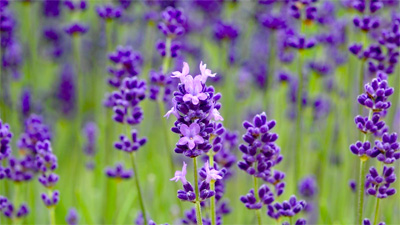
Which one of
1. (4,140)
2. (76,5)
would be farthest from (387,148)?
(76,5)

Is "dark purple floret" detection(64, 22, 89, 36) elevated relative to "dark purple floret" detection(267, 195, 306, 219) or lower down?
elevated

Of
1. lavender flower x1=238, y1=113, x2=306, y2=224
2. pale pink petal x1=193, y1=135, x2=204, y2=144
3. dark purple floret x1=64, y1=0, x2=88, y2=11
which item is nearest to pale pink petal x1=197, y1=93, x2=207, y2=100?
pale pink petal x1=193, y1=135, x2=204, y2=144

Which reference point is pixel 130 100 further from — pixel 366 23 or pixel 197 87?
pixel 366 23

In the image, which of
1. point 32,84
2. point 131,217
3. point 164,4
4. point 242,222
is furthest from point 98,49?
point 242,222

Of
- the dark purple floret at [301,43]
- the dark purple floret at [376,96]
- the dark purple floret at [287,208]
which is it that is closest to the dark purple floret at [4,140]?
the dark purple floret at [287,208]

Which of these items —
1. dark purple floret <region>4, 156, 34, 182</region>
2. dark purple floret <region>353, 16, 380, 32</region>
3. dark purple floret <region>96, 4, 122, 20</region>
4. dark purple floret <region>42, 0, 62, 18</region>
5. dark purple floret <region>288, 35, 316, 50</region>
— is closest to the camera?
dark purple floret <region>4, 156, 34, 182</region>

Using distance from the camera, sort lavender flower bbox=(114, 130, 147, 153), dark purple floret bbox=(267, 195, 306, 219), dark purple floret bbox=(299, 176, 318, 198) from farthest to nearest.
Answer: dark purple floret bbox=(299, 176, 318, 198)
lavender flower bbox=(114, 130, 147, 153)
dark purple floret bbox=(267, 195, 306, 219)

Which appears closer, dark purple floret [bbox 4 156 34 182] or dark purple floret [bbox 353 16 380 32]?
dark purple floret [bbox 4 156 34 182]

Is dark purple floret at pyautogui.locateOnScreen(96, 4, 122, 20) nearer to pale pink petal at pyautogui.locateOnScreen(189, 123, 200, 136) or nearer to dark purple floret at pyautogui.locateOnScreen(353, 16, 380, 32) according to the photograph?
dark purple floret at pyautogui.locateOnScreen(353, 16, 380, 32)
